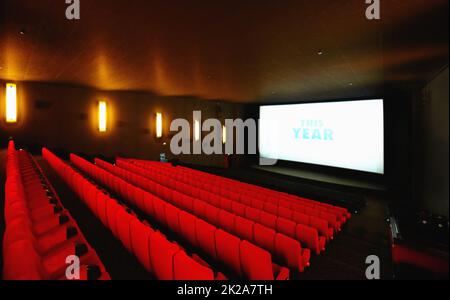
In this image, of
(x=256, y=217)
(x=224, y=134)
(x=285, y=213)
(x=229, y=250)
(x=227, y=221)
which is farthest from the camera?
(x=224, y=134)

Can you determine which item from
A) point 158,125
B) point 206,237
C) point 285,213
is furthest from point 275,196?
point 158,125

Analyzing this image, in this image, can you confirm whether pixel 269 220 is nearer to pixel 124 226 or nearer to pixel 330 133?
pixel 124 226

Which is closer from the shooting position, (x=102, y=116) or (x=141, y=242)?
(x=141, y=242)

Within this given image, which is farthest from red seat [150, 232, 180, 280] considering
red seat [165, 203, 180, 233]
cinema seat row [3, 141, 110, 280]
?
red seat [165, 203, 180, 233]

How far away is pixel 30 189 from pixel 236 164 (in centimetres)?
1035

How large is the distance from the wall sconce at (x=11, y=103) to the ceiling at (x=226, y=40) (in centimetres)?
75

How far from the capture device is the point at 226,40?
3.72 metres

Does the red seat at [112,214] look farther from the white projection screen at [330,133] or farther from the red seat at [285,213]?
the white projection screen at [330,133]

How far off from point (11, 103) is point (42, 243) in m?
6.83

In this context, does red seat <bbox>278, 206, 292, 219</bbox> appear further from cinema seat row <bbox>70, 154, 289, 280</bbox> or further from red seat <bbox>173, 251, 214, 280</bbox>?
red seat <bbox>173, 251, 214, 280</bbox>

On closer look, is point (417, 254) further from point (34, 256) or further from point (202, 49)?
point (202, 49)

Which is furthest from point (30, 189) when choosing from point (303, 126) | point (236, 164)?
point (236, 164)

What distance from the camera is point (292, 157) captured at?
11000 mm
